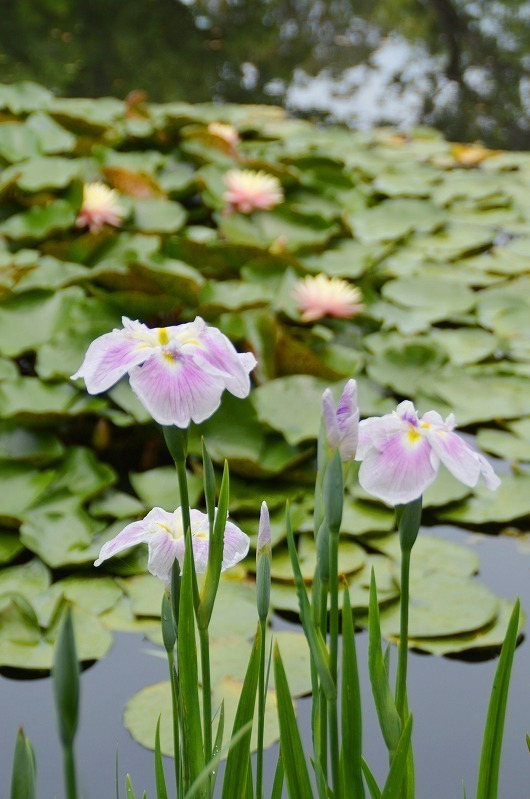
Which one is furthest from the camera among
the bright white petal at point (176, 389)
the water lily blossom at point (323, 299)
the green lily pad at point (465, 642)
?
the water lily blossom at point (323, 299)

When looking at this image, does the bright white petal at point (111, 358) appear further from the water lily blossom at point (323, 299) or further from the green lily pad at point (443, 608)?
the water lily blossom at point (323, 299)

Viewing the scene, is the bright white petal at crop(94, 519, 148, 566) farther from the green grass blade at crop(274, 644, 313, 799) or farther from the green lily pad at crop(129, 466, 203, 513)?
the green lily pad at crop(129, 466, 203, 513)

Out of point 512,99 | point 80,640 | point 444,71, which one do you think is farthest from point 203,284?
point 444,71

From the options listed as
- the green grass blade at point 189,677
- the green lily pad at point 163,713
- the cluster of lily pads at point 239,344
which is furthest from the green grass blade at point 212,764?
the cluster of lily pads at point 239,344

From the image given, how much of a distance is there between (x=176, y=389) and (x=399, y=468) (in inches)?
5.1

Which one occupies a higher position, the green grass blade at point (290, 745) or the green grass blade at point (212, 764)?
the green grass blade at point (212, 764)

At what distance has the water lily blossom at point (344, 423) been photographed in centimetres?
47

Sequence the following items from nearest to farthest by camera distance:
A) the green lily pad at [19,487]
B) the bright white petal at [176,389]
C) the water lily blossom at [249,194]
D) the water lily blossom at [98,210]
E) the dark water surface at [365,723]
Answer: the bright white petal at [176,389]
the dark water surface at [365,723]
the green lily pad at [19,487]
the water lily blossom at [98,210]
the water lily blossom at [249,194]

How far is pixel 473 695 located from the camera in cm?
91

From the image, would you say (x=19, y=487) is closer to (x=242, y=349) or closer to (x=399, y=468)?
(x=242, y=349)

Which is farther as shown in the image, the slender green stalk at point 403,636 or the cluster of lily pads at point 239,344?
the cluster of lily pads at point 239,344

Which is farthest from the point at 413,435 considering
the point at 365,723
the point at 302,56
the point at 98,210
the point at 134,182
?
the point at 302,56

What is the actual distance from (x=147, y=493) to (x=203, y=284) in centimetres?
45

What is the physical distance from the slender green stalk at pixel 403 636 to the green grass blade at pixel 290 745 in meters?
0.07
